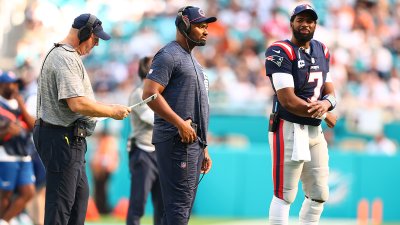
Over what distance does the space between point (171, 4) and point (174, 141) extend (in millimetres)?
14387

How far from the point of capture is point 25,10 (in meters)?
17.0

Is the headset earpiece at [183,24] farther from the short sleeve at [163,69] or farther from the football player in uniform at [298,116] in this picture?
the football player in uniform at [298,116]

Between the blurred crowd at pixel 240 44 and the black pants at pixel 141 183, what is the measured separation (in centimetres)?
576

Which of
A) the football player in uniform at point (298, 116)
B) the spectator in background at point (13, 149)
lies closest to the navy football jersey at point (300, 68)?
Answer: the football player in uniform at point (298, 116)

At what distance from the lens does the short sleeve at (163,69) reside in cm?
774

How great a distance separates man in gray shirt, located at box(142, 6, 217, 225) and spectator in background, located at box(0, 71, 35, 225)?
3388mm

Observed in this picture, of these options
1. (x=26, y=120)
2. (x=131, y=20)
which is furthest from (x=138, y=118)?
(x=131, y=20)

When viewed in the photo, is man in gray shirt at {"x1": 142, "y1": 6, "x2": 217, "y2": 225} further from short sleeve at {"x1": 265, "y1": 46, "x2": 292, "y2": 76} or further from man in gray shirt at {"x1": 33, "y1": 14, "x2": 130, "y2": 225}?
short sleeve at {"x1": 265, "y1": 46, "x2": 292, "y2": 76}

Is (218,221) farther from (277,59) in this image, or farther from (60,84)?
(60,84)

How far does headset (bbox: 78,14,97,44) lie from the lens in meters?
7.56

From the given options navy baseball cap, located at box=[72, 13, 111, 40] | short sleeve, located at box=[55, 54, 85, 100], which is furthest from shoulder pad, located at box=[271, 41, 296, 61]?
short sleeve, located at box=[55, 54, 85, 100]

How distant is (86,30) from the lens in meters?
7.57

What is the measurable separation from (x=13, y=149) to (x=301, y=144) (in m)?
4.18

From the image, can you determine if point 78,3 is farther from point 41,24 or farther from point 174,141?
point 174,141
